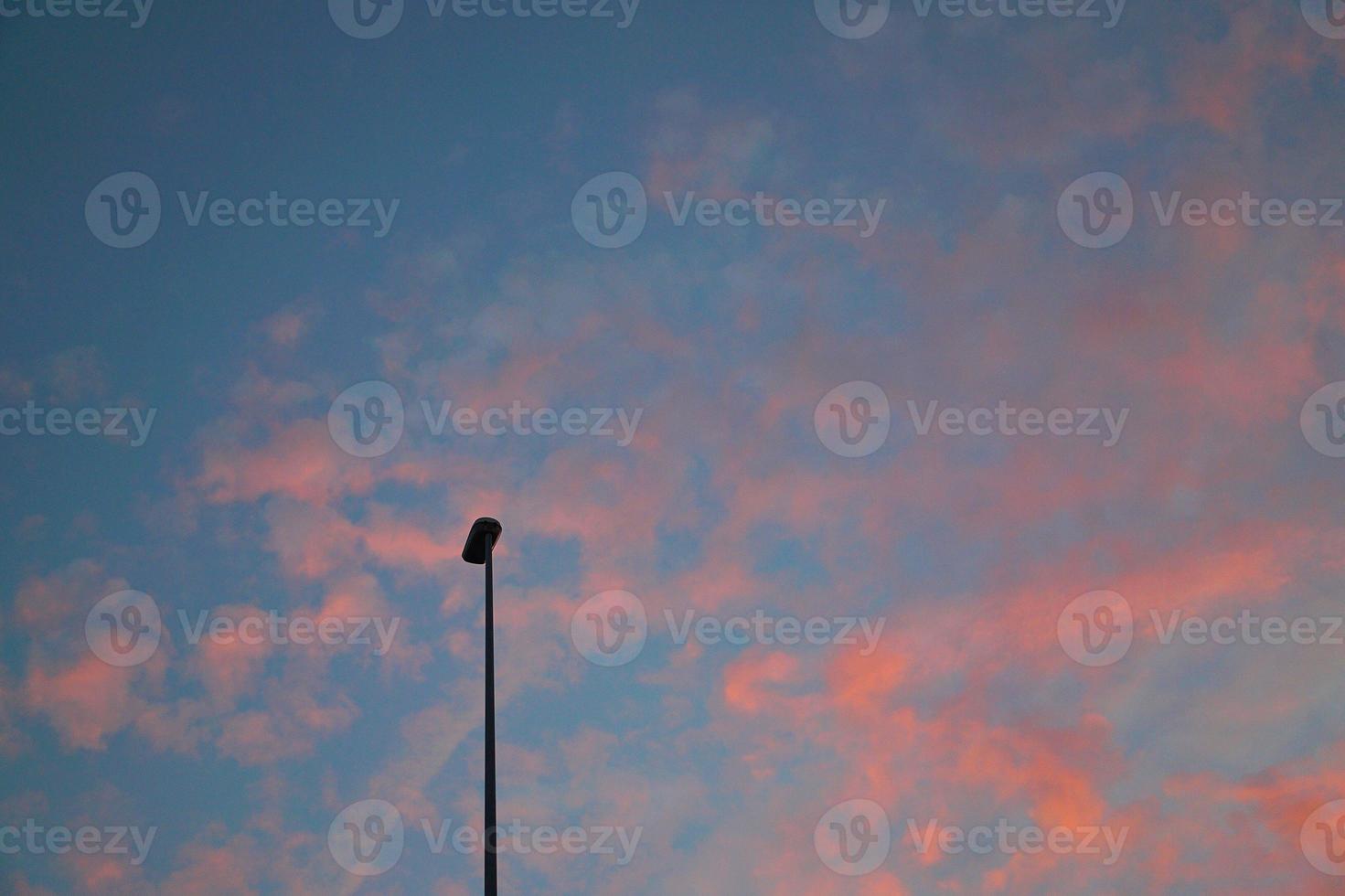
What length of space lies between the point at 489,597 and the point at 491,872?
14.3 ft

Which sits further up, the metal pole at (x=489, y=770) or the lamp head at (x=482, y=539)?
the lamp head at (x=482, y=539)

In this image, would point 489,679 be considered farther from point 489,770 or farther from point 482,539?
point 482,539

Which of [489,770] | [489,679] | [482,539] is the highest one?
[482,539]

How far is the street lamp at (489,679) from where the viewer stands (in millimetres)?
12469

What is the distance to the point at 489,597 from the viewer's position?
51.0 ft

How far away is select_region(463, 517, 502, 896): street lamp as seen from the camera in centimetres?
1247

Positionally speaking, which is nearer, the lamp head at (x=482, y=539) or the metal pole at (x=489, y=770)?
the metal pole at (x=489, y=770)

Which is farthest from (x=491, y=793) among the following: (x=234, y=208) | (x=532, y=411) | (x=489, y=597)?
(x=234, y=208)

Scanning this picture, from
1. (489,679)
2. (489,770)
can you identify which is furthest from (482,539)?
(489,770)

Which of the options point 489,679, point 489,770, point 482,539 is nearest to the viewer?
point 489,770

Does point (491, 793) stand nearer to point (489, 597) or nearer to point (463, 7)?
point (489, 597)

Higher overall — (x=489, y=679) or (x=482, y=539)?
(x=482, y=539)

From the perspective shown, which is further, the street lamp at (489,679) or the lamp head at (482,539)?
the lamp head at (482,539)

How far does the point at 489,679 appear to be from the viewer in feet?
48.4
